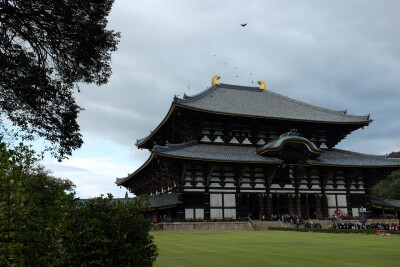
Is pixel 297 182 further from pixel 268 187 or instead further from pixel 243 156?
pixel 243 156

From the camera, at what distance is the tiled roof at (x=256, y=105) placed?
4159 centimetres

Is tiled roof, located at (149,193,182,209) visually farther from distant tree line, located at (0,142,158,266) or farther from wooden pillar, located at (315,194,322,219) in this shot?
distant tree line, located at (0,142,158,266)

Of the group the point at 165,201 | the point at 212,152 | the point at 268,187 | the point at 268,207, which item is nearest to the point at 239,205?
the point at 268,207

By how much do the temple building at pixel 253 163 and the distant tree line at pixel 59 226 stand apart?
25498mm

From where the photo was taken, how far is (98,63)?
1474 cm

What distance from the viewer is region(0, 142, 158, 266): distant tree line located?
4219 mm

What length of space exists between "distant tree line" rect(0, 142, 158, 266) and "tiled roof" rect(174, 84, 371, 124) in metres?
29.5

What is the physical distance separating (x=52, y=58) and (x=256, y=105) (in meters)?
35.2

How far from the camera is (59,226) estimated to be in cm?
492

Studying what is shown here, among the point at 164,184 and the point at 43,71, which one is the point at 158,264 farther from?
the point at 164,184

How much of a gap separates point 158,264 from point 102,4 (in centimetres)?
1050

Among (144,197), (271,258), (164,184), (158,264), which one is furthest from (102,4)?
(164,184)

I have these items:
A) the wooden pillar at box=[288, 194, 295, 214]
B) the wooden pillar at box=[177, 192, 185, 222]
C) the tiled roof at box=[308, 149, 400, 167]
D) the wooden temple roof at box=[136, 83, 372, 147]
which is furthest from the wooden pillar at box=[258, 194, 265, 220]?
the wooden temple roof at box=[136, 83, 372, 147]

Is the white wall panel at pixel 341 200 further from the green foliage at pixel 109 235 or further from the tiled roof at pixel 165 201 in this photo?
the green foliage at pixel 109 235
